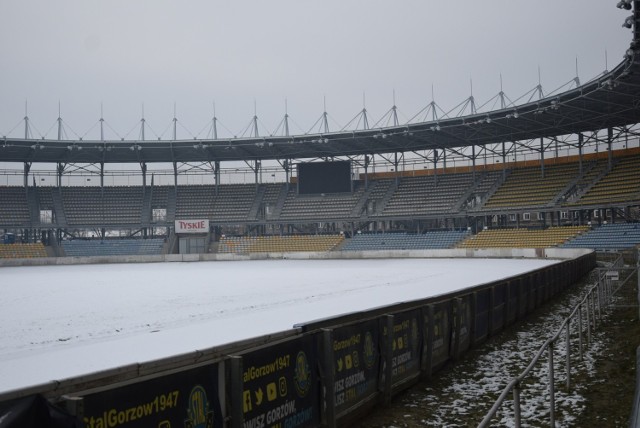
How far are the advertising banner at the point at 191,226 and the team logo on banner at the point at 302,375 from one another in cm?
6509

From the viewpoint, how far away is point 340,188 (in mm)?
75562

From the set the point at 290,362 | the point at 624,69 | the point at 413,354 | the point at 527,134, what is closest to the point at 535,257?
the point at 624,69

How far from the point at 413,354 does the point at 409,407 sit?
144cm

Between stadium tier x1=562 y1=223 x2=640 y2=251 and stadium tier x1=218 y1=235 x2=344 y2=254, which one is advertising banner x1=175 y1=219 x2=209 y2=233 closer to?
stadium tier x1=218 y1=235 x2=344 y2=254

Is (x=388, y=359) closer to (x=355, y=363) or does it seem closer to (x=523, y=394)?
(x=355, y=363)

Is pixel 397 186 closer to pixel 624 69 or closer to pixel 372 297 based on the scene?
pixel 624 69

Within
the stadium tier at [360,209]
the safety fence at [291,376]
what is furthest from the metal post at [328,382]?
the stadium tier at [360,209]

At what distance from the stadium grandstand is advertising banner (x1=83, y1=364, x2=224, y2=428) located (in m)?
51.6

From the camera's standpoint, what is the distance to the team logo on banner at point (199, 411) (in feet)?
18.8

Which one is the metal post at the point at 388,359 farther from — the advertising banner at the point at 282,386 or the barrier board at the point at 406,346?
the advertising banner at the point at 282,386

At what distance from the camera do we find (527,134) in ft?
214

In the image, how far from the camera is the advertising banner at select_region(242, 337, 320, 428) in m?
6.64

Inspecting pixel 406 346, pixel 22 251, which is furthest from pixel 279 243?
pixel 406 346

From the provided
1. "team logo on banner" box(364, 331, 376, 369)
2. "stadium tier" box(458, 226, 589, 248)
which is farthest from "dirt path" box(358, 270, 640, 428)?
"stadium tier" box(458, 226, 589, 248)
